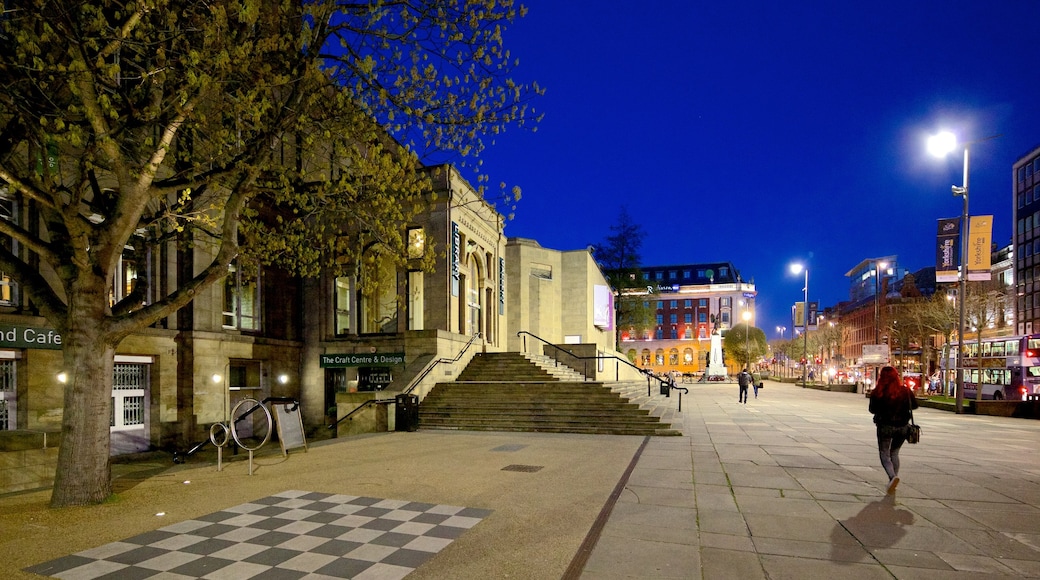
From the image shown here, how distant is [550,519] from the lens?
6660 millimetres

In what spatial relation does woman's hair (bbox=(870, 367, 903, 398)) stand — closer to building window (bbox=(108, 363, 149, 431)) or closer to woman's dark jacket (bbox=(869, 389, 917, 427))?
woman's dark jacket (bbox=(869, 389, 917, 427))

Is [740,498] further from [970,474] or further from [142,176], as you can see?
[142,176]

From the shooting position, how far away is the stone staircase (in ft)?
49.6

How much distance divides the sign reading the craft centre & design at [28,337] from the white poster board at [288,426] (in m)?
7.20

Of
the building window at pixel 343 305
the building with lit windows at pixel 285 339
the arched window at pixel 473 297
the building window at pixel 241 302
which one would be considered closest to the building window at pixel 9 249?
the building with lit windows at pixel 285 339

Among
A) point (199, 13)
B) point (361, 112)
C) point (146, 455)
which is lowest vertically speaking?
point (146, 455)

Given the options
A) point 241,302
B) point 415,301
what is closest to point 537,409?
point 415,301

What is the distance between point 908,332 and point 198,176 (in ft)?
214

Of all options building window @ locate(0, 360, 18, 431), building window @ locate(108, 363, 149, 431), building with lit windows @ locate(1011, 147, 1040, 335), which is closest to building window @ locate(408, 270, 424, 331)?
building window @ locate(108, 363, 149, 431)

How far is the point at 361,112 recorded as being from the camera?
→ 379 inches

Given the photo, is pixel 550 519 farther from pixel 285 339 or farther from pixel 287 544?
pixel 285 339

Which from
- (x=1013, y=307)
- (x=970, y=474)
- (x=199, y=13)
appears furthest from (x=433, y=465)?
(x=1013, y=307)

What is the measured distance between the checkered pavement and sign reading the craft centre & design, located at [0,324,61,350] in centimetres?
1044

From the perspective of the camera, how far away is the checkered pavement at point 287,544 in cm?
509
